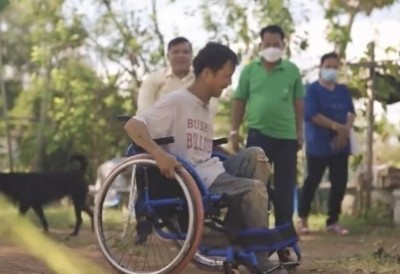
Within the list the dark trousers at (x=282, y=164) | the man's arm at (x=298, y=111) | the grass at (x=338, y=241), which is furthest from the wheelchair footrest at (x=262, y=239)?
the man's arm at (x=298, y=111)

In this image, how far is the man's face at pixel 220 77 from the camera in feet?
13.0

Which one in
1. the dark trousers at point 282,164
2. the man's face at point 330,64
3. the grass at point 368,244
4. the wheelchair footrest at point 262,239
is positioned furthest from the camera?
the man's face at point 330,64

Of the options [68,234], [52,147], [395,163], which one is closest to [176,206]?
[68,234]

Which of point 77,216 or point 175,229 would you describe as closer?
point 175,229

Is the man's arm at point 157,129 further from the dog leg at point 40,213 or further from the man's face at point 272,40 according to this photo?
the dog leg at point 40,213

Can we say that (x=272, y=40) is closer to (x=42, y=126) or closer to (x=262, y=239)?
(x=262, y=239)

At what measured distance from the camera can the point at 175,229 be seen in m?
3.78

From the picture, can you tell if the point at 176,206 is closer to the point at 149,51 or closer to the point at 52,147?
the point at 149,51

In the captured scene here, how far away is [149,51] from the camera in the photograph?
33.1 ft

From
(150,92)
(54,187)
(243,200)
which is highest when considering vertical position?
(150,92)

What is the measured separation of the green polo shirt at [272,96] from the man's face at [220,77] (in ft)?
5.31

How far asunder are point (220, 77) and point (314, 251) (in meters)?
2.36

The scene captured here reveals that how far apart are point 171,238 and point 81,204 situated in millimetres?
4119

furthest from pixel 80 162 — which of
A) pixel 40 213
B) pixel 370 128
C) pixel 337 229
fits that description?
pixel 370 128
